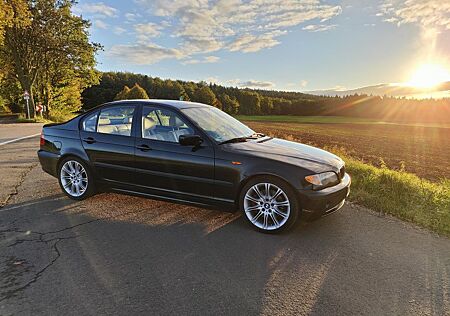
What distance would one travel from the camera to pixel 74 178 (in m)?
5.34

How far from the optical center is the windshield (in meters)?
4.58

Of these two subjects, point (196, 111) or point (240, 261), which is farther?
point (196, 111)

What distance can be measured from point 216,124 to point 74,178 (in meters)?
2.49

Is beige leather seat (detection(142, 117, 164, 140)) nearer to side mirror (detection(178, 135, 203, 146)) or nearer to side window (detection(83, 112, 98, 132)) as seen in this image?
side mirror (detection(178, 135, 203, 146))

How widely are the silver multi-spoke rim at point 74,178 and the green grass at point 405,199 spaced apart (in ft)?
14.6

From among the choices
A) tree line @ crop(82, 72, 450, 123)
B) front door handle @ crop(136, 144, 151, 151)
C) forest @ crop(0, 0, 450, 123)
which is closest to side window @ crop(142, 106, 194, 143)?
front door handle @ crop(136, 144, 151, 151)

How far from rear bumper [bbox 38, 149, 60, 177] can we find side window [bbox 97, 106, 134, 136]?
40.5 inches

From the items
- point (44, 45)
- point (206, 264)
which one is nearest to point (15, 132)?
point (44, 45)

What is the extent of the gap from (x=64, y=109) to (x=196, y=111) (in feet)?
144

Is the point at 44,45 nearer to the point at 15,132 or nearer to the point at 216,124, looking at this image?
the point at 15,132

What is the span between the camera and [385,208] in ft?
16.9

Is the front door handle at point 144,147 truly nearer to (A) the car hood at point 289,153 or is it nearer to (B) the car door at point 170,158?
(B) the car door at point 170,158

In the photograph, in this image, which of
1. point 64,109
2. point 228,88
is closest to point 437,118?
point 228,88

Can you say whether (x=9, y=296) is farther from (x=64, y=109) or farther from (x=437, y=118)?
(x=437, y=118)
